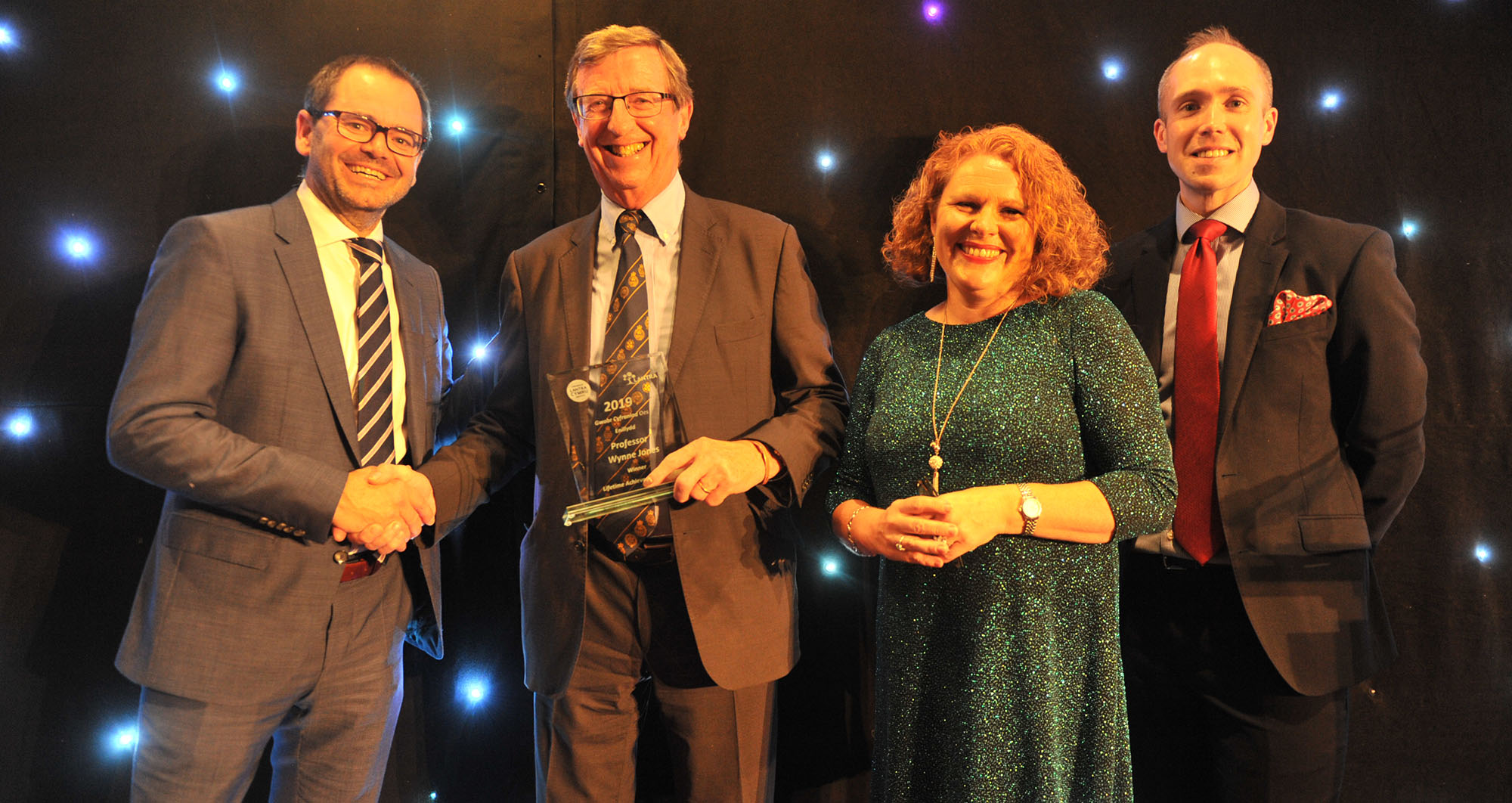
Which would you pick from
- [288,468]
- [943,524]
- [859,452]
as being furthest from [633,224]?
[943,524]

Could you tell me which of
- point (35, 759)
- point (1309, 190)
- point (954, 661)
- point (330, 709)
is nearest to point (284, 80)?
point (330, 709)

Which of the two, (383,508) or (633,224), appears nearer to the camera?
(383,508)

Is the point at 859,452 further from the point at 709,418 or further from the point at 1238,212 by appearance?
the point at 1238,212

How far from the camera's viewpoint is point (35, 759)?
2.02 m

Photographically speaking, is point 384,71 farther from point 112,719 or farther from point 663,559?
point 112,719

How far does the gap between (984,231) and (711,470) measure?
2.34ft

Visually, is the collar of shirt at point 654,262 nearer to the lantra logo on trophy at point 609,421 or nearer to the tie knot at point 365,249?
the lantra logo on trophy at point 609,421

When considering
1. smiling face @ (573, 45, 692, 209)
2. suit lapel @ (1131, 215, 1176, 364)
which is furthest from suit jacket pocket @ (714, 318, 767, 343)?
suit lapel @ (1131, 215, 1176, 364)

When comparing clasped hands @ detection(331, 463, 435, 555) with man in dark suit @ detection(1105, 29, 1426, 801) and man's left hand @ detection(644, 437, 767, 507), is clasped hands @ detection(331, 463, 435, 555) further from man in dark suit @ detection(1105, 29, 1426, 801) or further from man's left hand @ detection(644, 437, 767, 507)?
man in dark suit @ detection(1105, 29, 1426, 801)

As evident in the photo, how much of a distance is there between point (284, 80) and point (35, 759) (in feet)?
5.85

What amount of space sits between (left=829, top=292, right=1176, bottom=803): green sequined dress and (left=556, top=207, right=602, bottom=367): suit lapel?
71cm

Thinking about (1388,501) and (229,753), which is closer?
(229,753)

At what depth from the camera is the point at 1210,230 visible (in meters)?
1.97

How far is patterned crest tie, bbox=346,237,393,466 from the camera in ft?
6.02
